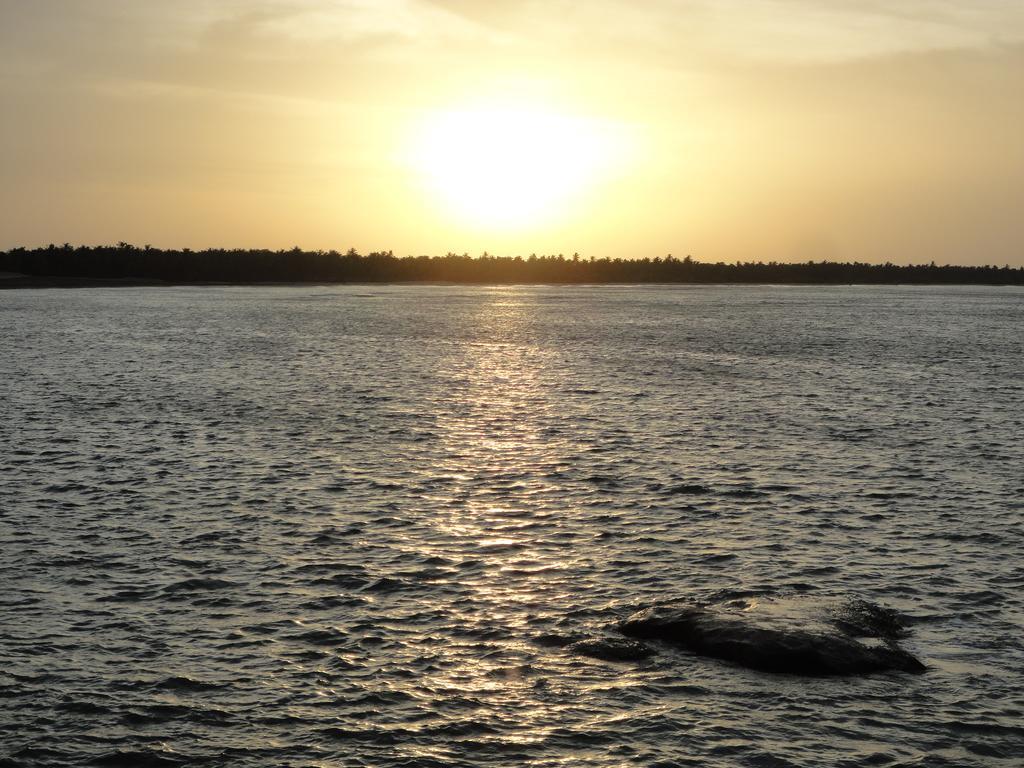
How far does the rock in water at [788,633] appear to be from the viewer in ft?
68.3

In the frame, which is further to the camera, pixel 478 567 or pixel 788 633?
pixel 478 567

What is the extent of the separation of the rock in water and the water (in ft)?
1.61

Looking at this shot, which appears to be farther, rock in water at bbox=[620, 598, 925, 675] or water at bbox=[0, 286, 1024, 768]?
rock in water at bbox=[620, 598, 925, 675]

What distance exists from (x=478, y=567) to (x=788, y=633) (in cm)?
891

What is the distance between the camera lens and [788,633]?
21.5 m

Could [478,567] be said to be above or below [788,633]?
below

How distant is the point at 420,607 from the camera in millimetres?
24484

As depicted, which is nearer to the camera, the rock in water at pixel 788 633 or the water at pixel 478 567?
the water at pixel 478 567

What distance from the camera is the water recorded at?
18125 mm

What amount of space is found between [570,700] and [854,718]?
15.8 feet

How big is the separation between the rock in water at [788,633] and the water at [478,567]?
0.49 metres

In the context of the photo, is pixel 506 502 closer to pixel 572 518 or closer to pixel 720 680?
pixel 572 518

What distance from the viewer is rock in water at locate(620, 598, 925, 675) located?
2083 cm

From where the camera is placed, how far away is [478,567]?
27.9 metres
